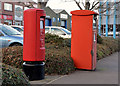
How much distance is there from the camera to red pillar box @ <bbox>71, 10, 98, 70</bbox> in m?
7.73

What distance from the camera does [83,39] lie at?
7.81 metres

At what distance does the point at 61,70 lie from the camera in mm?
6957

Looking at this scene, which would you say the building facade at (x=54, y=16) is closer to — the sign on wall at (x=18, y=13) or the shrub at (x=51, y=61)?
the sign on wall at (x=18, y=13)

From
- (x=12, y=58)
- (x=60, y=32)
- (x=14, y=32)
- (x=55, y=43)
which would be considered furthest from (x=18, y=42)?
(x=60, y=32)

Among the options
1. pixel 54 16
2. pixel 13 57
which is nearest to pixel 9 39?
pixel 13 57

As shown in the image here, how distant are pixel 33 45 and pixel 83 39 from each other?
7.81 feet

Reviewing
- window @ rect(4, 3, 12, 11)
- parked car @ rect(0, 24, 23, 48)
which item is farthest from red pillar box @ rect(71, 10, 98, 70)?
window @ rect(4, 3, 12, 11)

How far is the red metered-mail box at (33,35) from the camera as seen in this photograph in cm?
600

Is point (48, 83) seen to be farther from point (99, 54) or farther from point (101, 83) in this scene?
point (99, 54)

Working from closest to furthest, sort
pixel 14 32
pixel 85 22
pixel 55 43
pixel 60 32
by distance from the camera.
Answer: pixel 85 22, pixel 55 43, pixel 14 32, pixel 60 32

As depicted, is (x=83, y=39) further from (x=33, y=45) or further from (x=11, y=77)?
(x=11, y=77)

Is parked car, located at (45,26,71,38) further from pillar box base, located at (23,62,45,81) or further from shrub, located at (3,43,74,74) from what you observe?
pillar box base, located at (23,62,45,81)

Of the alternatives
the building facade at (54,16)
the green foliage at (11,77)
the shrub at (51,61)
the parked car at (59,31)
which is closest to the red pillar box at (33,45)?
the shrub at (51,61)

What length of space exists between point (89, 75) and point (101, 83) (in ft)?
3.77
